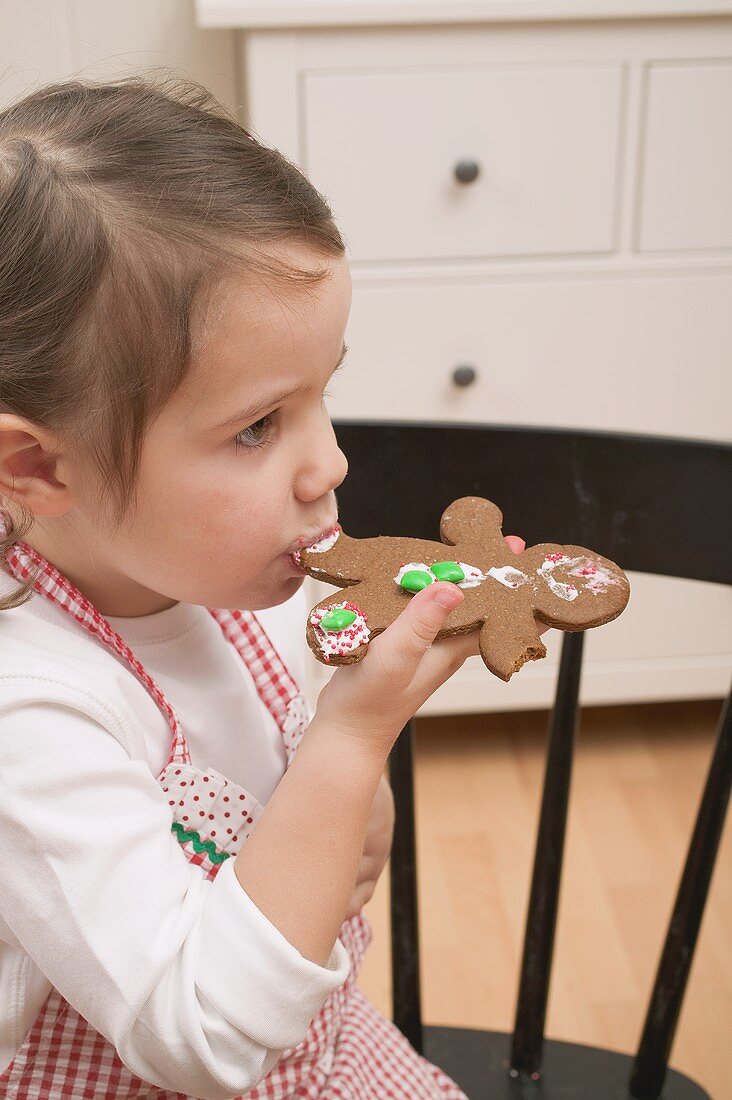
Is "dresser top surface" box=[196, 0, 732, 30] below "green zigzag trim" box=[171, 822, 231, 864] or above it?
above

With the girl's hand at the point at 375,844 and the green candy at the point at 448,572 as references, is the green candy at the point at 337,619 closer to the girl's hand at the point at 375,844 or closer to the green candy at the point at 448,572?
the green candy at the point at 448,572

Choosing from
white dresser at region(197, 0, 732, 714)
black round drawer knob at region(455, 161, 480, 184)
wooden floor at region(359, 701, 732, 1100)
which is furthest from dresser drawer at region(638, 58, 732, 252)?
wooden floor at region(359, 701, 732, 1100)

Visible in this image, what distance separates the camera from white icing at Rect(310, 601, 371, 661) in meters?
0.60

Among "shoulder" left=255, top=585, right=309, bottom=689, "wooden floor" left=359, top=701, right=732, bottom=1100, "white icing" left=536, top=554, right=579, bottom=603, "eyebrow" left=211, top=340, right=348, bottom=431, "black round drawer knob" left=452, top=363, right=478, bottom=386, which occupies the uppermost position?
"eyebrow" left=211, top=340, right=348, bottom=431

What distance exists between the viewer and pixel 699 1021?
1.45 m

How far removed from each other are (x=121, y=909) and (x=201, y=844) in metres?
0.13

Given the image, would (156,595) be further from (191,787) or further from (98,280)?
(98,280)

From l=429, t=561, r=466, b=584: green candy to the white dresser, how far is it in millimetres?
984

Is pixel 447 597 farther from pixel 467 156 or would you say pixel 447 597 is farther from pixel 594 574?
pixel 467 156

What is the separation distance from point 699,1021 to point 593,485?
3.02ft

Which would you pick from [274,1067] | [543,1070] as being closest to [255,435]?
[274,1067]

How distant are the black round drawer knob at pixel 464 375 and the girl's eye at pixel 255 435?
3.37ft

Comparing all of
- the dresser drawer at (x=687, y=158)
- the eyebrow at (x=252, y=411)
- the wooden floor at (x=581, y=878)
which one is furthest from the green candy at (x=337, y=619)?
the dresser drawer at (x=687, y=158)

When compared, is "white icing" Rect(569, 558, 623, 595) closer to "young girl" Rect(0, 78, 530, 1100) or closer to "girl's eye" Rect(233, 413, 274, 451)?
"young girl" Rect(0, 78, 530, 1100)
